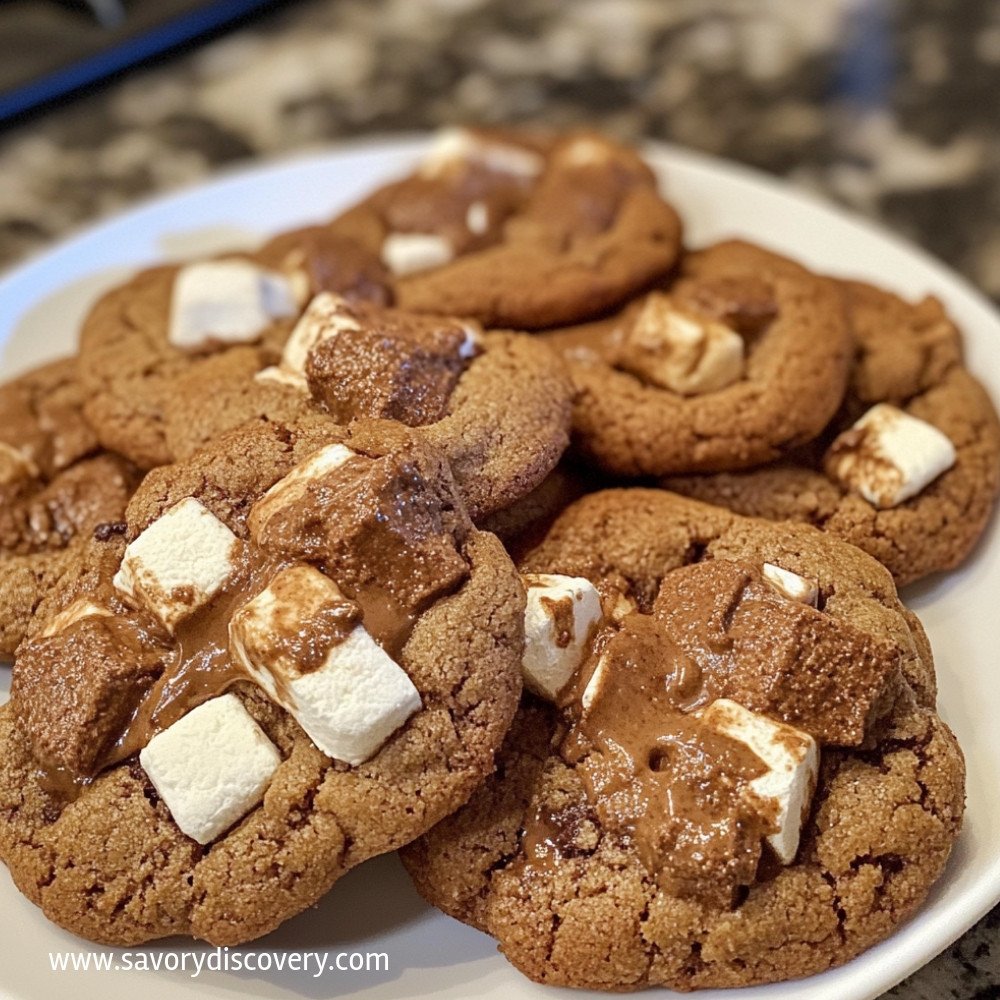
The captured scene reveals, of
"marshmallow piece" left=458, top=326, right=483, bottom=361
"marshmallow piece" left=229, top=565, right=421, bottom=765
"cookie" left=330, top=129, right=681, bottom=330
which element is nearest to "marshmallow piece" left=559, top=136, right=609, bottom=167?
"cookie" left=330, top=129, right=681, bottom=330

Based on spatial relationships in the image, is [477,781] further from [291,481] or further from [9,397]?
[9,397]

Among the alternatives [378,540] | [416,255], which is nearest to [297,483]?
[378,540]

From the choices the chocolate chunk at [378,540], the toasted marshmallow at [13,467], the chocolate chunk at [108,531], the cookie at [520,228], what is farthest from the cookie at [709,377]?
the toasted marshmallow at [13,467]

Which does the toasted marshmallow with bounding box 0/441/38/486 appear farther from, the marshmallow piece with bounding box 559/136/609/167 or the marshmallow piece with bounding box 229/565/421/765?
the marshmallow piece with bounding box 559/136/609/167

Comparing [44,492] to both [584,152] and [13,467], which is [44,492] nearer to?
[13,467]

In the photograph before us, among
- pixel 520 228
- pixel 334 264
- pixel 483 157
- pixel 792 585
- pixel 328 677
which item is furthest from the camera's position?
pixel 483 157

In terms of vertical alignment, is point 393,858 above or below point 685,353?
below
